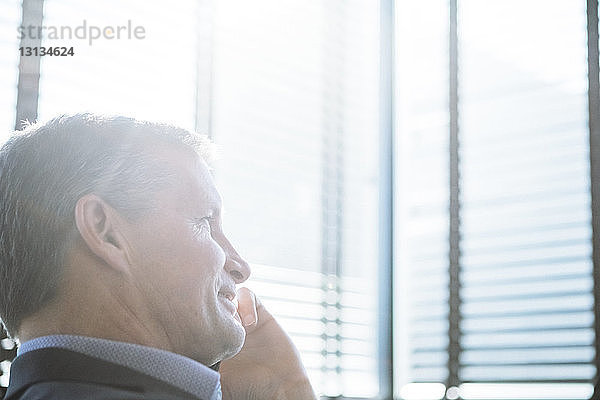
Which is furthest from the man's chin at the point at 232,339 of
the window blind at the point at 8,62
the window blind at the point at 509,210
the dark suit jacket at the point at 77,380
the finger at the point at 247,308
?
the window blind at the point at 509,210

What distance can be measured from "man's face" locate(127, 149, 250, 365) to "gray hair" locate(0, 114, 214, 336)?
3cm

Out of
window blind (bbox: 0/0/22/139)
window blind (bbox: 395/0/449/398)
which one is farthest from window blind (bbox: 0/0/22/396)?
window blind (bbox: 395/0/449/398)

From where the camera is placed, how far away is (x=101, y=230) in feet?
→ 3.30

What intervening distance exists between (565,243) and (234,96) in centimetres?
124

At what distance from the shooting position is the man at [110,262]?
37.7 inches

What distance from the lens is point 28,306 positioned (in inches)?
39.9

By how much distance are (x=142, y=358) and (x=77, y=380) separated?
8 cm

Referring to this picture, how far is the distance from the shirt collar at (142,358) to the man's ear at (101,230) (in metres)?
0.11

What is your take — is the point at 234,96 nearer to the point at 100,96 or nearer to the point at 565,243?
the point at 100,96

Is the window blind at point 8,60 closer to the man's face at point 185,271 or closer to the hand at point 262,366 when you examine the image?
the hand at point 262,366

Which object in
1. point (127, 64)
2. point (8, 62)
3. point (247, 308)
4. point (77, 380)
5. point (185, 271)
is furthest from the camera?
point (127, 64)

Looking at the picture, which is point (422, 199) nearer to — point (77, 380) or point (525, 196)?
point (525, 196)

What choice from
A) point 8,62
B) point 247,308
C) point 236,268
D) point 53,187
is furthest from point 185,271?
point 8,62

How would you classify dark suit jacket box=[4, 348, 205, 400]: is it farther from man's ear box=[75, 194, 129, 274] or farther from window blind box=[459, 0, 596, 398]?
window blind box=[459, 0, 596, 398]
